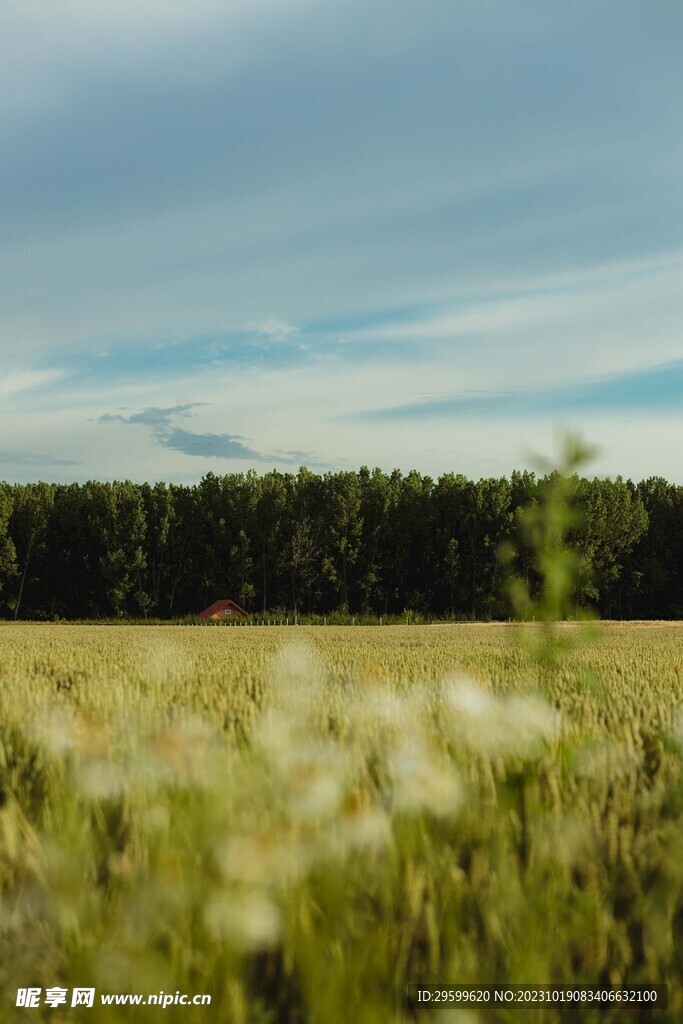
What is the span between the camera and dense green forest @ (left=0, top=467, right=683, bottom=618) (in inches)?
2062

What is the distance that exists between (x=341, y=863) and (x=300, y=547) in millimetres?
49501

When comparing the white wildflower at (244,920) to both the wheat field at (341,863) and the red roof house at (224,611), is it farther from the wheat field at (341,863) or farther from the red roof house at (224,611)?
the red roof house at (224,611)

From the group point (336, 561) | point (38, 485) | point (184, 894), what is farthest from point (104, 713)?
point (38, 485)

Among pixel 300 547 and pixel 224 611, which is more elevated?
pixel 300 547

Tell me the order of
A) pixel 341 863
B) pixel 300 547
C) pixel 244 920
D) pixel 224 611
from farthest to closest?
1. pixel 300 547
2. pixel 224 611
3. pixel 341 863
4. pixel 244 920

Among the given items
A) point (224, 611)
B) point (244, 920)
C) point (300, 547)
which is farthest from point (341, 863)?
point (300, 547)

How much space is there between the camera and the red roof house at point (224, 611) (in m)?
47.1

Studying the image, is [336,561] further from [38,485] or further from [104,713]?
[104,713]

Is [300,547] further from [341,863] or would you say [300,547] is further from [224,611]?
[341,863]

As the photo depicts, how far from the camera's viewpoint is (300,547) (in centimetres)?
5150

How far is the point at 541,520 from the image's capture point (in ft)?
7.87

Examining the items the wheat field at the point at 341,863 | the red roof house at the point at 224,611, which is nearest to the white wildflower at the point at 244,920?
the wheat field at the point at 341,863

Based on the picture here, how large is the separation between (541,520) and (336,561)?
50643 millimetres

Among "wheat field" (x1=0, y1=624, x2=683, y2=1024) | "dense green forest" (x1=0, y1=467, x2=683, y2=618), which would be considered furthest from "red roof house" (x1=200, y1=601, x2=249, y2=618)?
"wheat field" (x1=0, y1=624, x2=683, y2=1024)
